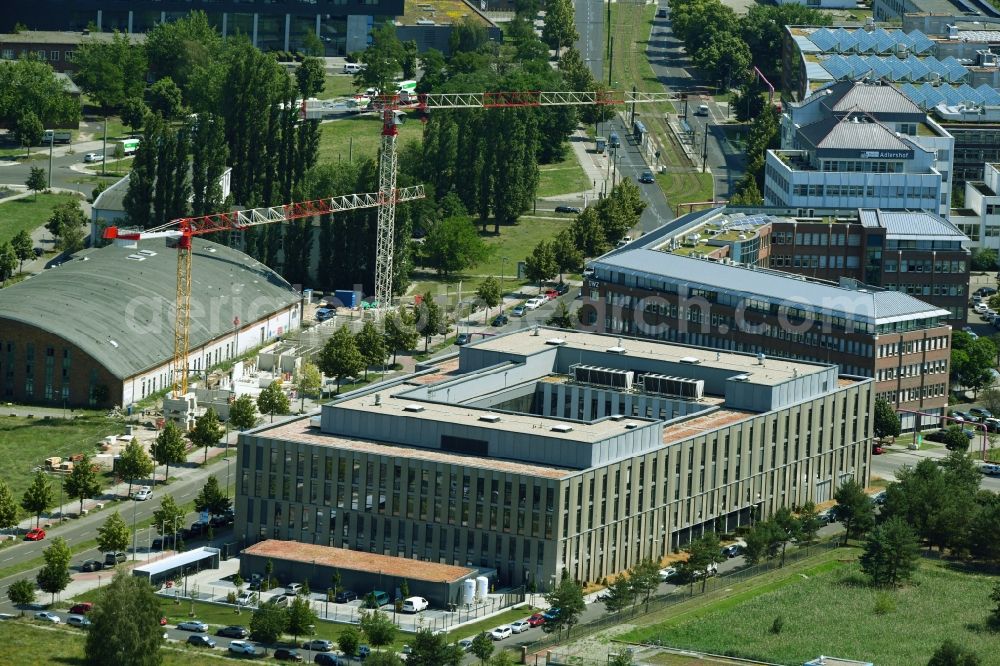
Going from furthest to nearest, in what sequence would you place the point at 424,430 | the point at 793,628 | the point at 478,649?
the point at 424,430, the point at 793,628, the point at 478,649

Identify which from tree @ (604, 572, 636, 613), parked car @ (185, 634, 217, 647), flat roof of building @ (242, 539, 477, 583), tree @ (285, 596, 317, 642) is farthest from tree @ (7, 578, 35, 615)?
tree @ (604, 572, 636, 613)

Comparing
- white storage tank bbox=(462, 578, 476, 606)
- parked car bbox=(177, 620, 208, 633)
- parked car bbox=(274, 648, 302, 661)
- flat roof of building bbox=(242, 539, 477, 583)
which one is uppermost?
flat roof of building bbox=(242, 539, 477, 583)

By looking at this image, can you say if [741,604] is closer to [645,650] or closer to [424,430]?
[645,650]

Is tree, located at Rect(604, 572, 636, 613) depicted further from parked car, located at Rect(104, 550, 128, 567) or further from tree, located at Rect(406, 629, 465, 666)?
parked car, located at Rect(104, 550, 128, 567)

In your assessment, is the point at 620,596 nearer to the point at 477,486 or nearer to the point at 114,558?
the point at 477,486

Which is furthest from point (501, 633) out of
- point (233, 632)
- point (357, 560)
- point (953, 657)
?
point (953, 657)

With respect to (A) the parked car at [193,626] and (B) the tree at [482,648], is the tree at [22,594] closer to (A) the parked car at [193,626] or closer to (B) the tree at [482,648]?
(A) the parked car at [193,626]

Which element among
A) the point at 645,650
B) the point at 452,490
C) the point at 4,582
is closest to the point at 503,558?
the point at 452,490
